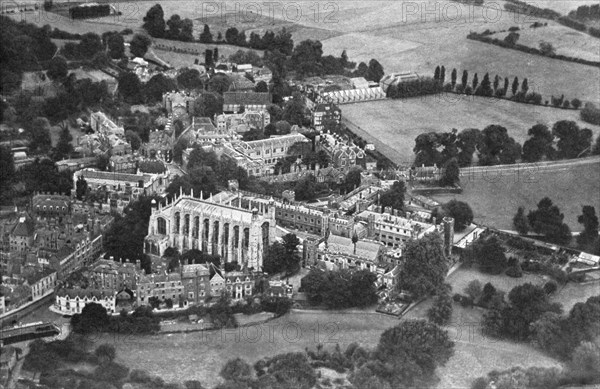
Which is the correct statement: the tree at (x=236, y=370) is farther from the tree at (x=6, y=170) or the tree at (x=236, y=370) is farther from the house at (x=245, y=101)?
the house at (x=245, y=101)

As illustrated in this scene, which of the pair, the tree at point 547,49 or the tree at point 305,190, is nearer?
the tree at point 305,190

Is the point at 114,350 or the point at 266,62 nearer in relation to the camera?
the point at 114,350

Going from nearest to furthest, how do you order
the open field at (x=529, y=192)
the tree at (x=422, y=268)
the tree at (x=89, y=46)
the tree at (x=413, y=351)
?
1. the tree at (x=413, y=351)
2. the tree at (x=422, y=268)
3. the open field at (x=529, y=192)
4. the tree at (x=89, y=46)

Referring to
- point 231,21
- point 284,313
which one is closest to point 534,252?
point 284,313

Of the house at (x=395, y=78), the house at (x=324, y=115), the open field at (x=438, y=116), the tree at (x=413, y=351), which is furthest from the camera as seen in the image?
the house at (x=395, y=78)

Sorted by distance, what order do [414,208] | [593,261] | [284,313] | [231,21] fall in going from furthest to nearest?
[231,21], [414,208], [593,261], [284,313]

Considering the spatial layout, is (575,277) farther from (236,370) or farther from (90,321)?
(90,321)

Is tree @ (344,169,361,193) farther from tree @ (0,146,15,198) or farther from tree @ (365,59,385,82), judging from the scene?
tree @ (365,59,385,82)

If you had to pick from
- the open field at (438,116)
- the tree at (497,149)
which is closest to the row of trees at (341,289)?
the tree at (497,149)

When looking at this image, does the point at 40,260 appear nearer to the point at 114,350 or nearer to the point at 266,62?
the point at 114,350
